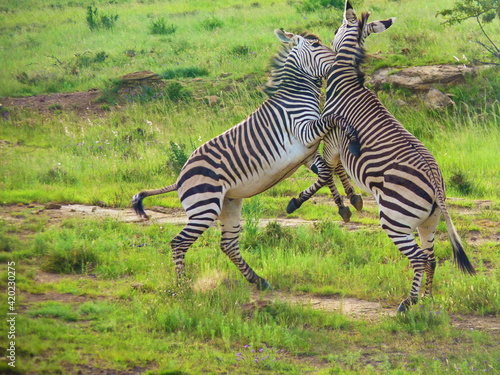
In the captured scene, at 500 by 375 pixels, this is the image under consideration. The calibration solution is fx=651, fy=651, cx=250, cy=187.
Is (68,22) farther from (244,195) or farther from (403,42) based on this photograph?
(244,195)

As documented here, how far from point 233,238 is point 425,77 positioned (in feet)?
23.7

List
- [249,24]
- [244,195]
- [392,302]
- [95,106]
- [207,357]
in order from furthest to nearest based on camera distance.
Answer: [249,24] < [95,106] < [244,195] < [392,302] < [207,357]

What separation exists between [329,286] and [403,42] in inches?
410

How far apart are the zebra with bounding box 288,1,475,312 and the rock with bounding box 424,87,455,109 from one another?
17.7 ft

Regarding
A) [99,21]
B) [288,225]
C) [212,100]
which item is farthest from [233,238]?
[99,21]

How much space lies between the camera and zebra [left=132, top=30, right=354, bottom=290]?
267 inches

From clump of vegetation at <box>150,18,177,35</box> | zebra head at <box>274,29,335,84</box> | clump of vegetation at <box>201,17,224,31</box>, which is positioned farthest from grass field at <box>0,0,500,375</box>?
clump of vegetation at <box>150,18,177,35</box>

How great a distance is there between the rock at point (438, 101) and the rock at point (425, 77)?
0.31 metres

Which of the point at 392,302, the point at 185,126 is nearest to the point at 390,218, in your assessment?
the point at 392,302

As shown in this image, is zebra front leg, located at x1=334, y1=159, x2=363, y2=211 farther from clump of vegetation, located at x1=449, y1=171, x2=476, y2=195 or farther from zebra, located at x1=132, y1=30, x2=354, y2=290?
clump of vegetation, located at x1=449, y1=171, x2=476, y2=195

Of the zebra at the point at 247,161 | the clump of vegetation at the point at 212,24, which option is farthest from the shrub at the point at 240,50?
the zebra at the point at 247,161

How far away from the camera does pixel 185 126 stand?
1296 centimetres

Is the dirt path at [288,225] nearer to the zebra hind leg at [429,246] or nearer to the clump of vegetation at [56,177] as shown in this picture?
the zebra hind leg at [429,246]

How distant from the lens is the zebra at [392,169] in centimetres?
598
